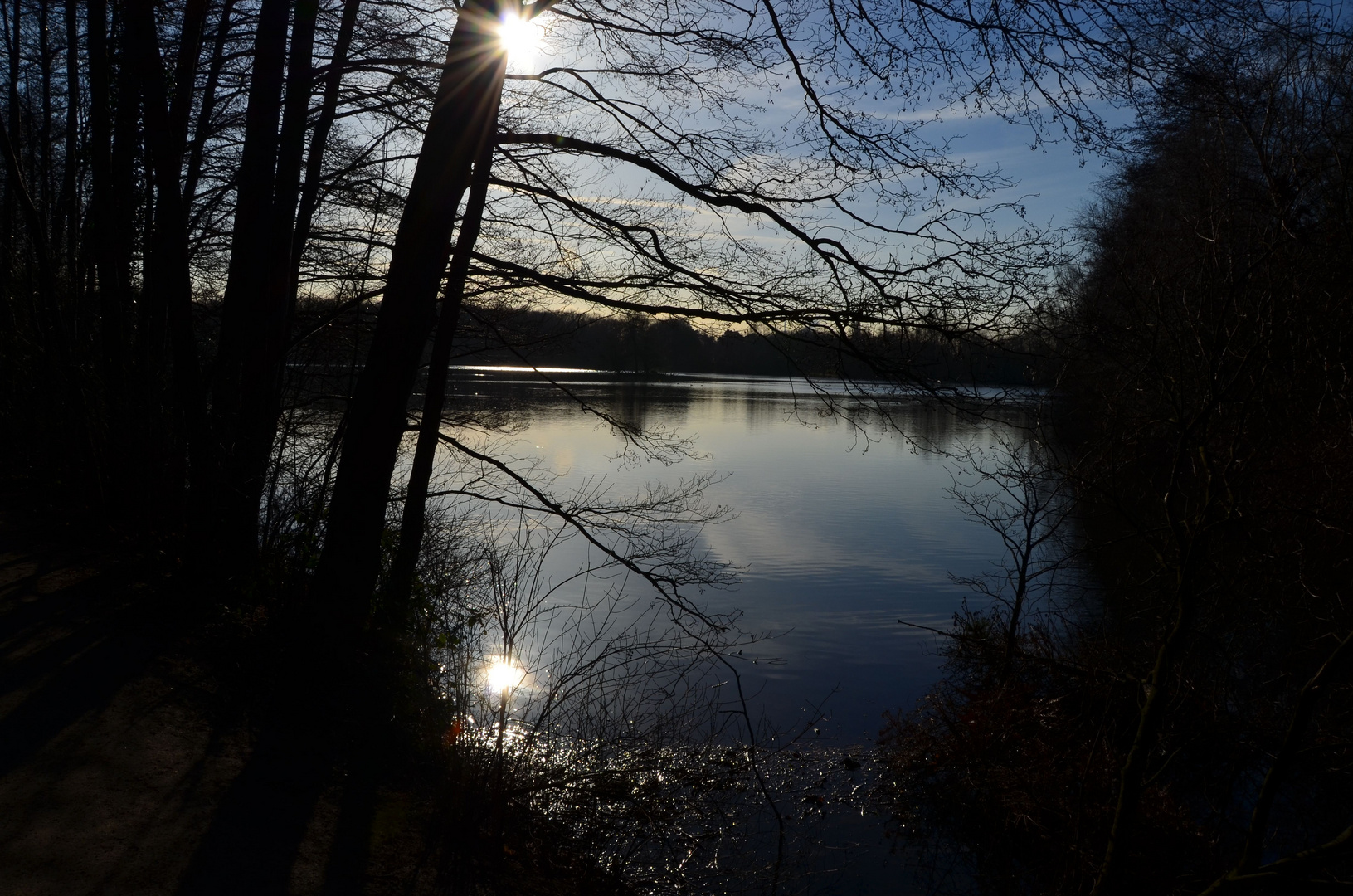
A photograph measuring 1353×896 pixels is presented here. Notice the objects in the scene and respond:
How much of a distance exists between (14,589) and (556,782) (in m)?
3.71

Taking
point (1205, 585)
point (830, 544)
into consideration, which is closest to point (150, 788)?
point (1205, 585)

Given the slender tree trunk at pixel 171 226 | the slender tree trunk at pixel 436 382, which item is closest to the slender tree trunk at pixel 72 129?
the slender tree trunk at pixel 171 226

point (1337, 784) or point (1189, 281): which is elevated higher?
point (1189, 281)

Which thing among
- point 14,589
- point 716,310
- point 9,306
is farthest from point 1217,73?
point 9,306

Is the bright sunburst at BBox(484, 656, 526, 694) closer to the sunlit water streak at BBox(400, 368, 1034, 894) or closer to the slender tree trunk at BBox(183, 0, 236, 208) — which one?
the sunlit water streak at BBox(400, 368, 1034, 894)

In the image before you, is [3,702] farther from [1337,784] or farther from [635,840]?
[1337,784]

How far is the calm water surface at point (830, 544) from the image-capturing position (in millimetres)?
10031

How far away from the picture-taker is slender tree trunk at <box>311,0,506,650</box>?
17.1ft

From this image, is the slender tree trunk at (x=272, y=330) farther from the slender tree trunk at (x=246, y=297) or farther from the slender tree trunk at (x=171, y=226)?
the slender tree trunk at (x=171, y=226)

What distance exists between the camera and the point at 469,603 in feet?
32.1

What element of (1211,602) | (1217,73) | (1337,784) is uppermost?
(1217,73)

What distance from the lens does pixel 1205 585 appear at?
861cm

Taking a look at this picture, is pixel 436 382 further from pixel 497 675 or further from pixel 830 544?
pixel 830 544

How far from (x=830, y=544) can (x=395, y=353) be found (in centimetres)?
1241
